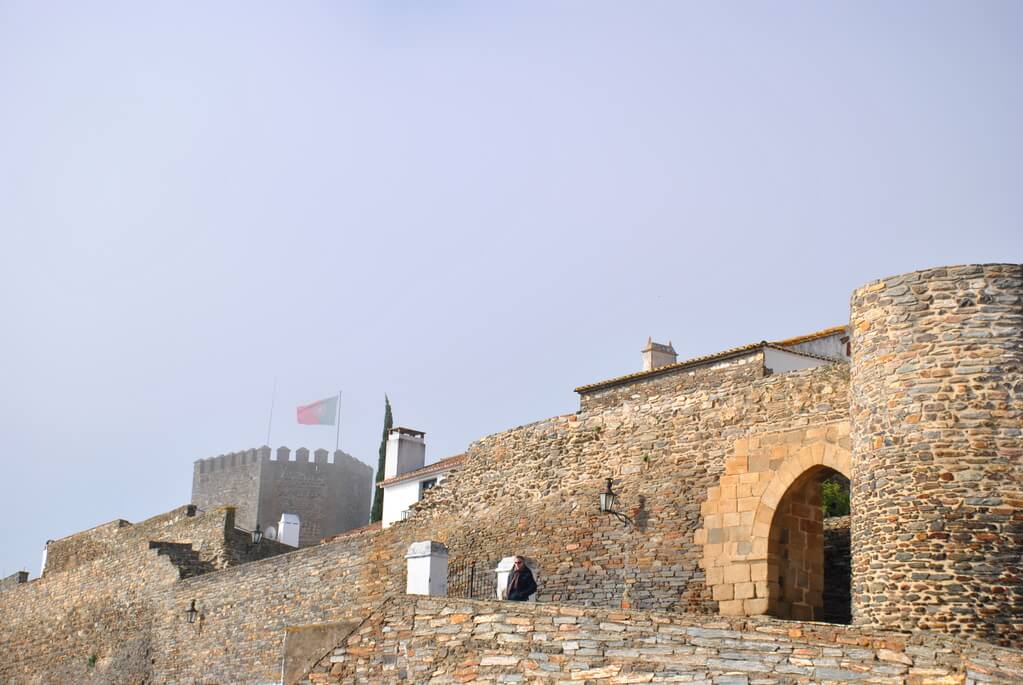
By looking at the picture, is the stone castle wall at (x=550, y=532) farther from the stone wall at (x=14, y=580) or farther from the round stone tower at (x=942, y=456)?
the stone wall at (x=14, y=580)

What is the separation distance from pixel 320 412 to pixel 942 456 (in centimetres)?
3574

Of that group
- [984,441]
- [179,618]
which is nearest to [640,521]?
[984,441]

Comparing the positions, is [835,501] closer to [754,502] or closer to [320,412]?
[754,502]

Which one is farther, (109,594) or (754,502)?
(109,594)

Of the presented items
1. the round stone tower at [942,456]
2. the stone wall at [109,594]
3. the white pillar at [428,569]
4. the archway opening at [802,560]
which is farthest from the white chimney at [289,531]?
the round stone tower at [942,456]

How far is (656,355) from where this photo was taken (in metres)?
27.1

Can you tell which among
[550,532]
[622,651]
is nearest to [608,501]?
[550,532]

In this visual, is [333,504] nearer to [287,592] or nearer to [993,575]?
[287,592]

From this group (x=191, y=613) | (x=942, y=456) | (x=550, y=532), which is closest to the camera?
(x=942, y=456)

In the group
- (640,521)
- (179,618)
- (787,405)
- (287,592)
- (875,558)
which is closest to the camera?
(875,558)

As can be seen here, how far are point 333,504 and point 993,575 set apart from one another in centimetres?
4311

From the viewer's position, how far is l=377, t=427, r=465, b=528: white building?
3025cm

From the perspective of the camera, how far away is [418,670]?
47.0 ft

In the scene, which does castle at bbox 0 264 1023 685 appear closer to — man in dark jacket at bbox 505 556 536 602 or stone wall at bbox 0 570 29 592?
man in dark jacket at bbox 505 556 536 602
